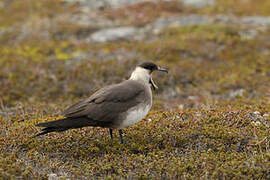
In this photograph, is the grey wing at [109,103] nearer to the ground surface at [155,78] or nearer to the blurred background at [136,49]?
the ground surface at [155,78]

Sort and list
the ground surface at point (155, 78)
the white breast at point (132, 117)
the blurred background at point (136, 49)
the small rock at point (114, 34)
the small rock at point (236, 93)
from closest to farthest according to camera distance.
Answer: the ground surface at point (155, 78)
the white breast at point (132, 117)
the small rock at point (236, 93)
the blurred background at point (136, 49)
the small rock at point (114, 34)

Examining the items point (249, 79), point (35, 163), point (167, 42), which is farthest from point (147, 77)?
point (167, 42)

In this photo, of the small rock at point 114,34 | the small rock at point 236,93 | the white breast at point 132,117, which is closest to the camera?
the white breast at point 132,117

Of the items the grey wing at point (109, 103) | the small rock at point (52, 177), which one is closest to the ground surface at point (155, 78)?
the small rock at point (52, 177)

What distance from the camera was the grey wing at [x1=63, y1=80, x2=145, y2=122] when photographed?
5.73m

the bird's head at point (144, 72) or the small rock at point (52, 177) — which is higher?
the bird's head at point (144, 72)

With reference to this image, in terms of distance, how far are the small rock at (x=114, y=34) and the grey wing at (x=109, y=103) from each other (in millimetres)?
9060

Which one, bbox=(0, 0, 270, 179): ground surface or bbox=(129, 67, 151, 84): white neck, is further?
bbox=(129, 67, 151, 84): white neck

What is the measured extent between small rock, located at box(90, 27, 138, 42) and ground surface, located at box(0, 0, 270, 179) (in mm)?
53

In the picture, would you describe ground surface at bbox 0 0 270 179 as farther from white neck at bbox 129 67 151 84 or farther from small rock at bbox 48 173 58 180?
white neck at bbox 129 67 151 84

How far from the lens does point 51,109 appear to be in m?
8.92

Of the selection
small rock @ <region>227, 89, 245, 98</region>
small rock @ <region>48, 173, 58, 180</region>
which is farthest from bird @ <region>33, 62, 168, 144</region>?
small rock @ <region>227, 89, 245, 98</region>

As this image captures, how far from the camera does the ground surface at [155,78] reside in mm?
5332

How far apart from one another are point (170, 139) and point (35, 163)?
2.34 meters
